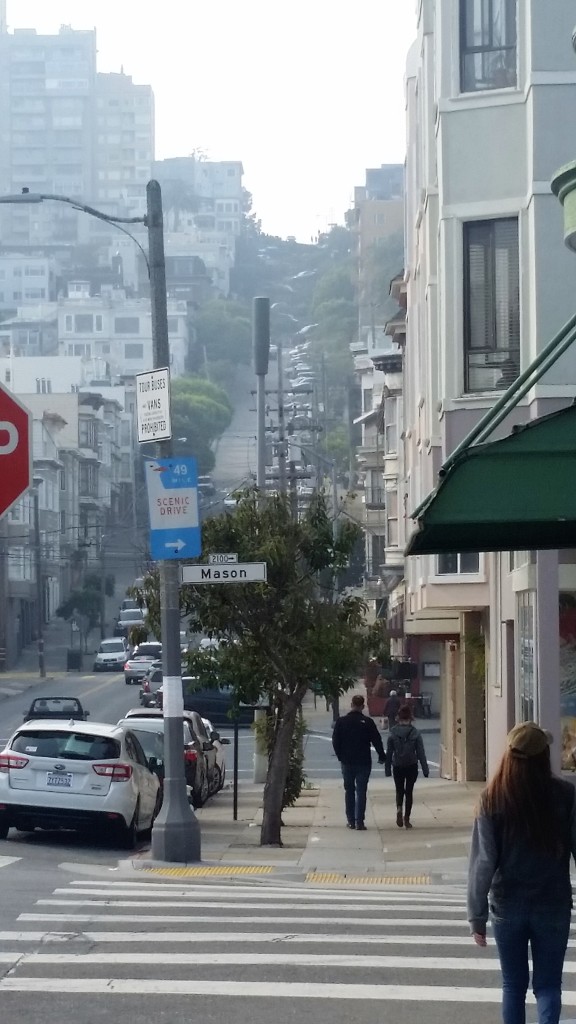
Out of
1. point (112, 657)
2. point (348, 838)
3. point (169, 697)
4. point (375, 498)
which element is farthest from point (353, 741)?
point (112, 657)

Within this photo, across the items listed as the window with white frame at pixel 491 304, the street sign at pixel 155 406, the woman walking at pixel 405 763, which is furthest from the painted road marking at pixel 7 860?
the window with white frame at pixel 491 304

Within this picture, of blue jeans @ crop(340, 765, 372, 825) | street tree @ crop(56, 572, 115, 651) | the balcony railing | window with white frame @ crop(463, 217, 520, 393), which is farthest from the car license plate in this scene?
street tree @ crop(56, 572, 115, 651)

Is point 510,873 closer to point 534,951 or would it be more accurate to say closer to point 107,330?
point 534,951

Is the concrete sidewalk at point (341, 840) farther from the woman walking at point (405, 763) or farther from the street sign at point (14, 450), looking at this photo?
the street sign at point (14, 450)

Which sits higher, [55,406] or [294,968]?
[55,406]

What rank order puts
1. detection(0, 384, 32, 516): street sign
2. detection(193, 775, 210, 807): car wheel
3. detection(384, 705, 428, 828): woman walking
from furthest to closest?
1. detection(193, 775, 210, 807): car wheel
2. detection(384, 705, 428, 828): woman walking
3. detection(0, 384, 32, 516): street sign

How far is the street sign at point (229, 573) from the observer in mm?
17203

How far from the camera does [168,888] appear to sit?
14352 mm

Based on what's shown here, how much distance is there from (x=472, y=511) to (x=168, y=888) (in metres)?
8.01

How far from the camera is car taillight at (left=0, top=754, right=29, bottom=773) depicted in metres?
18.5

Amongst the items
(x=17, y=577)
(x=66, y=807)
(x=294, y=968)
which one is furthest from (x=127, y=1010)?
(x=17, y=577)

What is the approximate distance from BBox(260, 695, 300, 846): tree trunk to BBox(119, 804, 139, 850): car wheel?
1514 mm

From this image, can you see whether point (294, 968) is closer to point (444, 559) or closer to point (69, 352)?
point (444, 559)

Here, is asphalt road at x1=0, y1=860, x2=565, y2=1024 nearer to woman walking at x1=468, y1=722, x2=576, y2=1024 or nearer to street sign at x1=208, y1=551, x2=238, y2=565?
woman walking at x1=468, y1=722, x2=576, y2=1024
